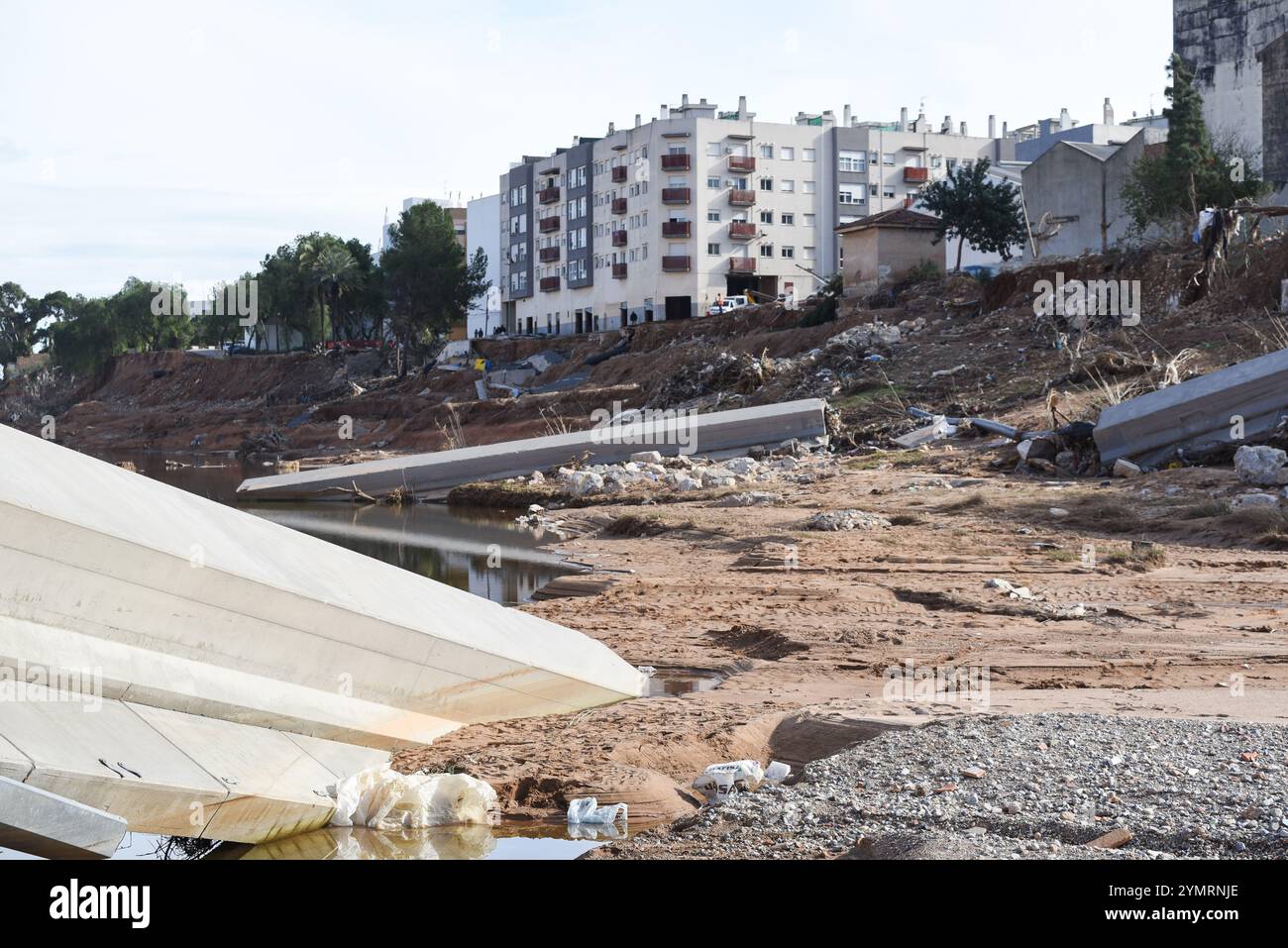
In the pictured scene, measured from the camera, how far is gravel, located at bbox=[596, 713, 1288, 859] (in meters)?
5.21

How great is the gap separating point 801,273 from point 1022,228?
3290 centimetres

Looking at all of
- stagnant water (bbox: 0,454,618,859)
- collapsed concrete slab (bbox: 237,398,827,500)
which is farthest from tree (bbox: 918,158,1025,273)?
stagnant water (bbox: 0,454,618,859)

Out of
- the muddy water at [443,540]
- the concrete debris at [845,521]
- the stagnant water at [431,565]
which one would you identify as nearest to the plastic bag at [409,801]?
the stagnant water at [431,565]

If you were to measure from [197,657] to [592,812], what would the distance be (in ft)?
7.01

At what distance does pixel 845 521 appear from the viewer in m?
17.8

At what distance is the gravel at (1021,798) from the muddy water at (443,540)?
27.3 ft

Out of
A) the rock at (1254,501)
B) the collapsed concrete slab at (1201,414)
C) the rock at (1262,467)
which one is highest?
the collapsed concrete slab at (1201,414)

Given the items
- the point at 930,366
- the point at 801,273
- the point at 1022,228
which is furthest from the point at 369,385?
the point at 930,366

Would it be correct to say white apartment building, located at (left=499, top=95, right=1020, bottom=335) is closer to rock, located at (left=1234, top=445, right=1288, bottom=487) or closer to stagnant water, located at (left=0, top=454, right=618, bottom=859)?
stagnant water, located at (left=0, top=454, right=618, bottom=859)

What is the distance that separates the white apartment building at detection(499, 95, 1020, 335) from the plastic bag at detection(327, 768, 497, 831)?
69449 millimetres

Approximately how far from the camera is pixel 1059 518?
17.1 meters

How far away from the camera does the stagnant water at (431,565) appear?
630 cm

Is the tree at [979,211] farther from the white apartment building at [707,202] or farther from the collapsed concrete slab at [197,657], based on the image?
the collapsed concrete slab at [197,657]
